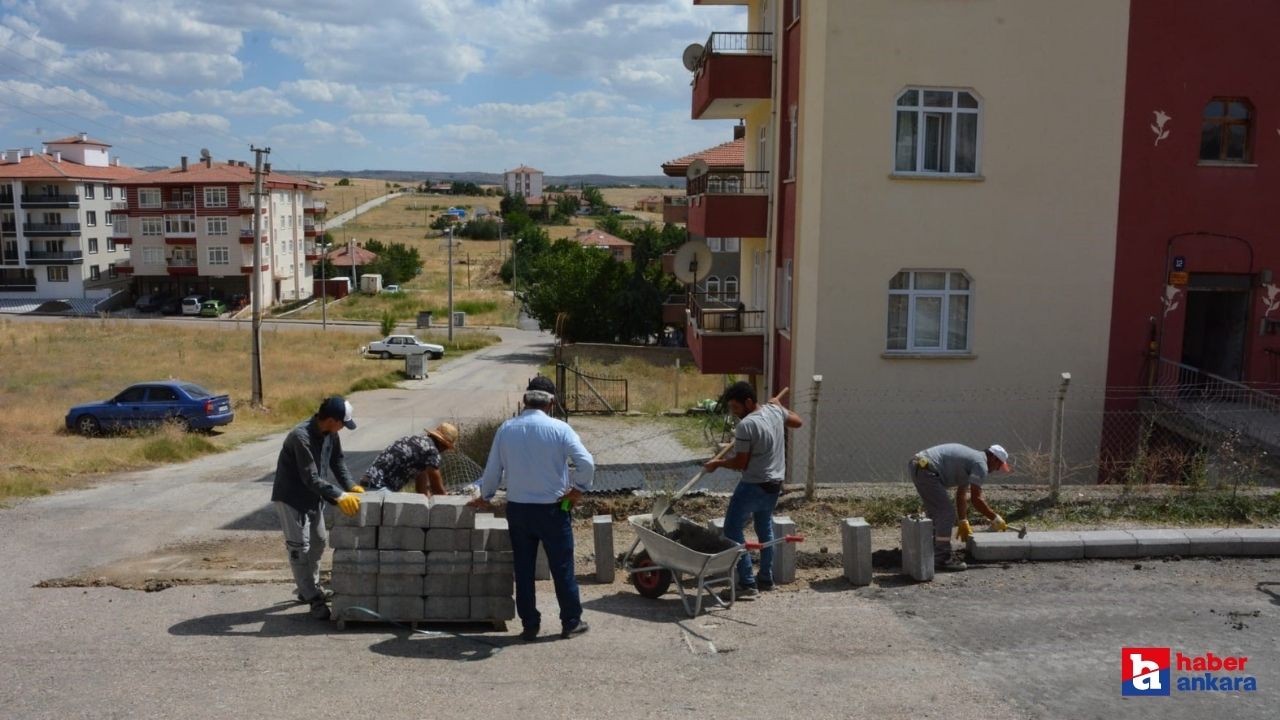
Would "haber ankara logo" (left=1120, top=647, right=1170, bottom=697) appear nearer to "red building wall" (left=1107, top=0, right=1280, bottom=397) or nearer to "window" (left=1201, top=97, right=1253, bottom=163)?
"red building wall" (left=1107, top=0, right=1280, bottom=397)

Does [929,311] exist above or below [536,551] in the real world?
above

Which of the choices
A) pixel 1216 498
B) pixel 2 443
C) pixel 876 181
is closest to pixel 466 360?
pixel 2 443

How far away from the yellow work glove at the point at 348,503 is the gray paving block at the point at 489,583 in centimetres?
87

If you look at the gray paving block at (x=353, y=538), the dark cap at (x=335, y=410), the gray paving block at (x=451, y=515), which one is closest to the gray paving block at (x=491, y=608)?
the gray paving block at (x=451, y=515)

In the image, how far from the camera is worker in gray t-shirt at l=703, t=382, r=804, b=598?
8.09m

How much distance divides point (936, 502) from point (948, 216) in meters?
7.58

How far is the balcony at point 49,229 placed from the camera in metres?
80.2

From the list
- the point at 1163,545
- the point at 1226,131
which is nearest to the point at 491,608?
the point at 1163,545

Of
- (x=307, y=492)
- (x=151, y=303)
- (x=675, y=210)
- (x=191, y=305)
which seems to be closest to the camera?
(x=307, y=492)

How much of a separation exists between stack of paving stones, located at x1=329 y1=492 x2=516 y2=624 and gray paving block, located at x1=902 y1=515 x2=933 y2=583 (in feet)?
10.8

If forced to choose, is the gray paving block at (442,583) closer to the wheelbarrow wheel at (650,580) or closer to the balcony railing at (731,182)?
the wheelbarrow wheel at (650,580)

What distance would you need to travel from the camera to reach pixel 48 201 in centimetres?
8031

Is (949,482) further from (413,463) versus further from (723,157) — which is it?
(723,157)

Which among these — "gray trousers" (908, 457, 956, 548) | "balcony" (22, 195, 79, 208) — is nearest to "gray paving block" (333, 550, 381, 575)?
"gray trousers" (908, 457, 956, 548)
